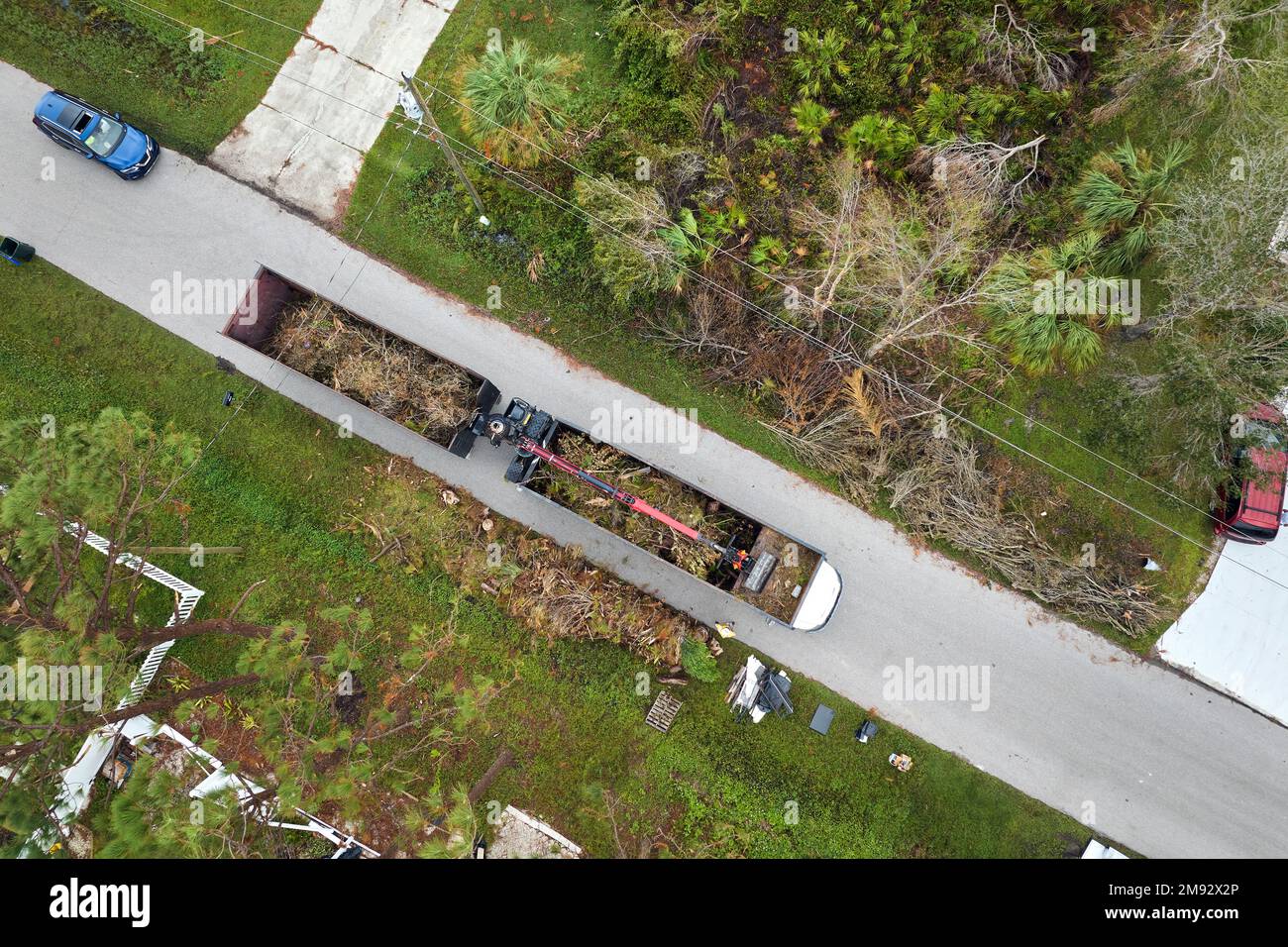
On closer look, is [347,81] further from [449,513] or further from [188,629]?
[188,629]

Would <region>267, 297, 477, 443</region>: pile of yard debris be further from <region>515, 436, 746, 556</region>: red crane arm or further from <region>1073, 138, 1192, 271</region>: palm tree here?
<region>1073, 138, 1192, 271</region>: palm tree

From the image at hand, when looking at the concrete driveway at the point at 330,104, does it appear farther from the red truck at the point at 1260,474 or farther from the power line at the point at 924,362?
the red truck at the point at 1260,474

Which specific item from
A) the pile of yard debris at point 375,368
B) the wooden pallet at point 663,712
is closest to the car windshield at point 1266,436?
the wooden pallet at point 663,712

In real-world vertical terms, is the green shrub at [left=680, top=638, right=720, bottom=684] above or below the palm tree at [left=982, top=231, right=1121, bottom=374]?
below

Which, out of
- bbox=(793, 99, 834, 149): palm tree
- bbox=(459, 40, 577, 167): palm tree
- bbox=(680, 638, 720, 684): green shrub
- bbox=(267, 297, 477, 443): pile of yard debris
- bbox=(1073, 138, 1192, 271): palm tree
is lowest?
bbox=(680, 638, 720, 684): green shrub

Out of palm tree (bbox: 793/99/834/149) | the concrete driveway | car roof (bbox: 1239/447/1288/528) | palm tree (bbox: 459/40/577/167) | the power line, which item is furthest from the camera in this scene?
the concrete driveway

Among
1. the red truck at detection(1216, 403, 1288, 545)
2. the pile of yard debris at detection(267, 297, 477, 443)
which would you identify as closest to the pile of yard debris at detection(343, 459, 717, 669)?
the pile of yard debris at detection(267, 297, 477, 443)
